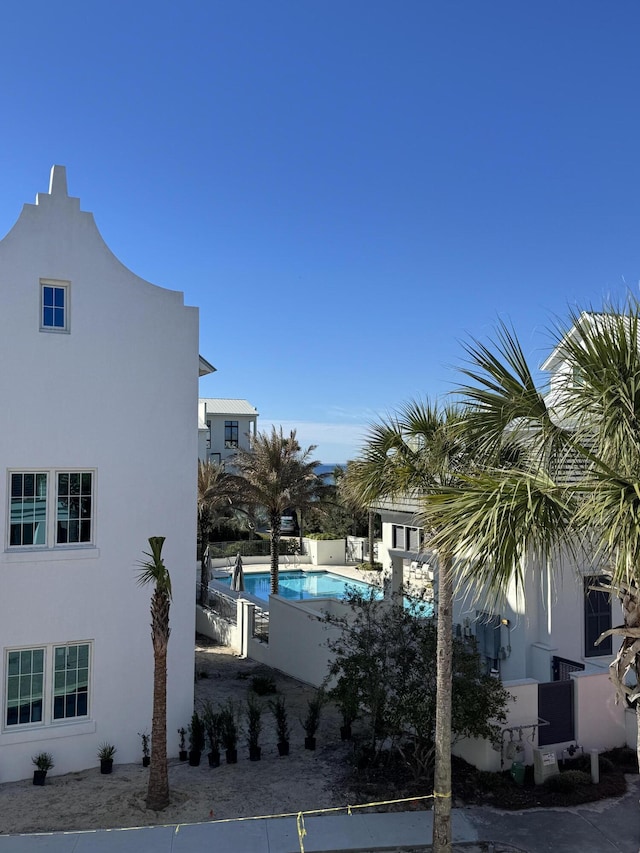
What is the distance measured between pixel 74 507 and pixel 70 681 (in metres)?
3.16

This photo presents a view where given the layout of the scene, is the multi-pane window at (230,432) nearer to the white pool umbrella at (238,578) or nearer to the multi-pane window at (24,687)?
the white pool umbrella at (238,578)

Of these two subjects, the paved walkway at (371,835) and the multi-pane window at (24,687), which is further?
the multi-pane window at (24,687)

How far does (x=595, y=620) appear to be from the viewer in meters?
14.8

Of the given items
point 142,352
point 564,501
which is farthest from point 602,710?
point 142,352

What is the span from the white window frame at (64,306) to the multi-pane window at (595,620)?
38.0ft

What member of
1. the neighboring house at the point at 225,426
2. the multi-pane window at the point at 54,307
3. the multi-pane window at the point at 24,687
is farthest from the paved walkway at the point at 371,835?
the neighboring house at the point at 225,426

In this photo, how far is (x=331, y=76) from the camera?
1342 cm

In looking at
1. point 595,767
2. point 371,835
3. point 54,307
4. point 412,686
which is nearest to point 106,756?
point 371,835

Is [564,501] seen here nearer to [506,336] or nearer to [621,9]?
[506,336]

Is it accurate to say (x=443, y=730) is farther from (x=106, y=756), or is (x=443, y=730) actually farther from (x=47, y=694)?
(x=47, y=694)

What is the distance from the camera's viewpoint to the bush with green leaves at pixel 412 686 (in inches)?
427

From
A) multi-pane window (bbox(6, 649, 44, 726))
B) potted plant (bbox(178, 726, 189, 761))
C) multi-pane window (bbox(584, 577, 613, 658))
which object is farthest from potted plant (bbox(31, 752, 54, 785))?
multi-pane window (bbox(584, 577, 613, 658))

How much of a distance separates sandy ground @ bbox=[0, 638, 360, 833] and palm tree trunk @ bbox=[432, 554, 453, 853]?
→ 2.56 meters

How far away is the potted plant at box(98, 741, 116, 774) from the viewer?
12391 millimetres
